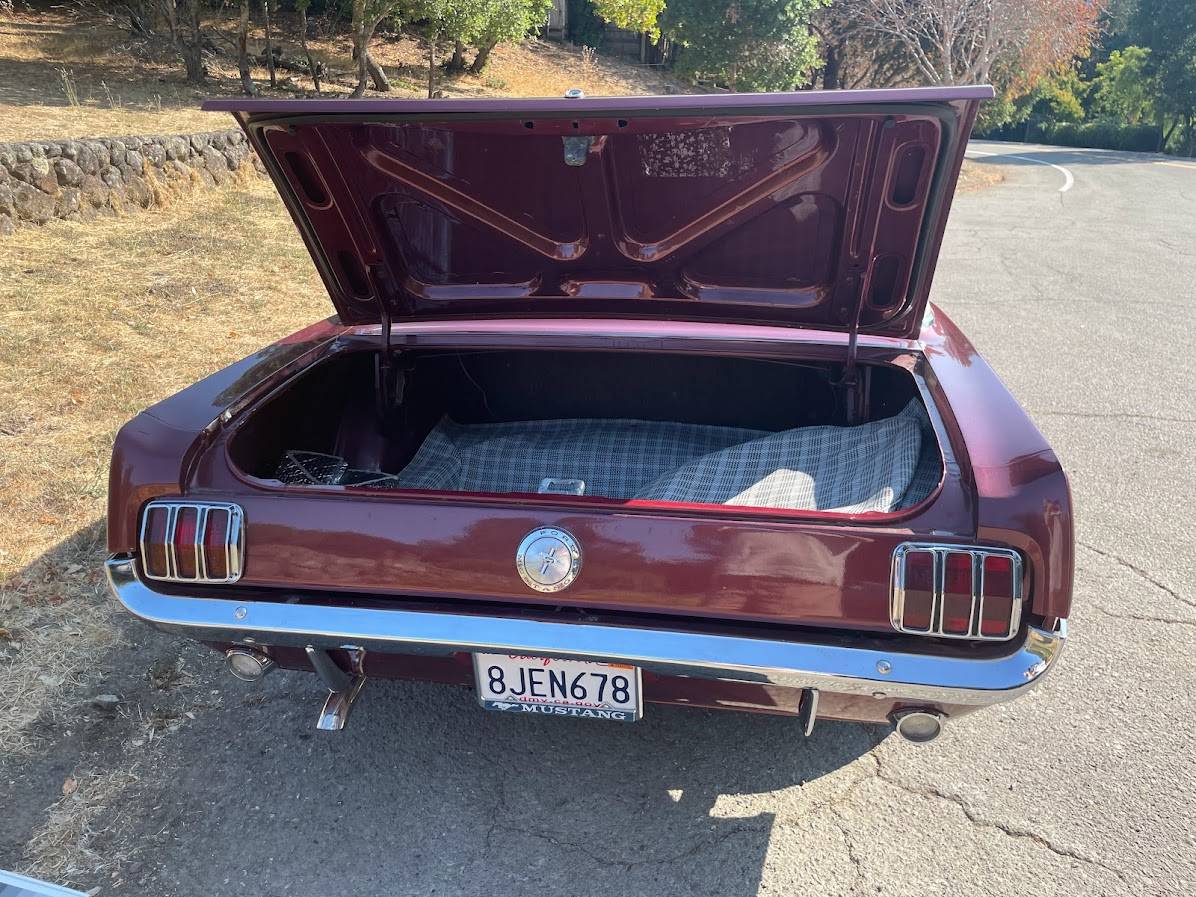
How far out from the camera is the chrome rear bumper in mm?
1846

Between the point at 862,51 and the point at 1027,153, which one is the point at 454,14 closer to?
the point at 862,51

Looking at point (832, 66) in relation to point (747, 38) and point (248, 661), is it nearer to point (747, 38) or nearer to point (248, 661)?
point (747, 38)

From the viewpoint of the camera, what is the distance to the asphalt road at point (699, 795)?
215cm

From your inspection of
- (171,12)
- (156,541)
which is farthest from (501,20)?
(156,541)

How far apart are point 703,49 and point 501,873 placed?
2146 centimetres

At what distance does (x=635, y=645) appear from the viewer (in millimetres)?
1911

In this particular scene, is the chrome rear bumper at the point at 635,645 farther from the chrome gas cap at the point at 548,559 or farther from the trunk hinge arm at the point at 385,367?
the trunk hinge arm at the point at 385,367

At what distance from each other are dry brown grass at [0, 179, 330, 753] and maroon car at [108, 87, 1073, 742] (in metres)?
1.15

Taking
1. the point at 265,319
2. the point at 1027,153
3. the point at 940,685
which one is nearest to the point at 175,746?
the point at 940,685

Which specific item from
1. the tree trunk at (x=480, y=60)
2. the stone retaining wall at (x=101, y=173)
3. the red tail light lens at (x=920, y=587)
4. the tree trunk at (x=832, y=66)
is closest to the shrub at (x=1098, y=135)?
the tree trunk at (x=832, y=66)

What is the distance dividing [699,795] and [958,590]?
1.01m

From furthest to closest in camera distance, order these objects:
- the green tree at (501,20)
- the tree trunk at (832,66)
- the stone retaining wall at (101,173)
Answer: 1. the tree trunk at (832,66)
2. the green tree at (501,20)
3. the stone retaining wall at (101,173)

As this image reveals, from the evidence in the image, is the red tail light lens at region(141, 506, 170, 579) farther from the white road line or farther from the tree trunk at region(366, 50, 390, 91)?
the white road line

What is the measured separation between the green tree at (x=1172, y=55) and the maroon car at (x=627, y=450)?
3751 centimetres
